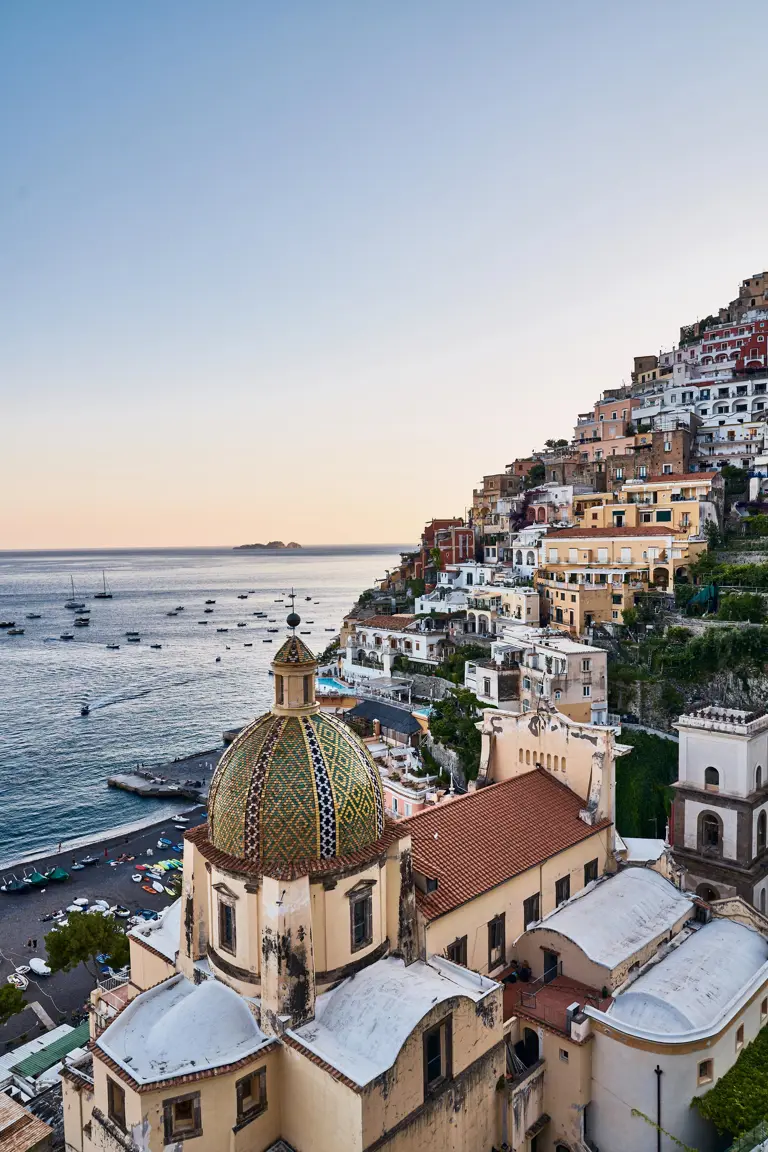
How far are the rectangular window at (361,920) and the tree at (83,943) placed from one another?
43.9ft

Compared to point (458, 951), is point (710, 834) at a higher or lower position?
lower

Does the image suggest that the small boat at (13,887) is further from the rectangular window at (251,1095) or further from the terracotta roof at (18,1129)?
the rectangular window at (251,1095)

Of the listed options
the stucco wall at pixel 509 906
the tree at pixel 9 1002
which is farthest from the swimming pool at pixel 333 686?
the stucco wall at pixel 509 906

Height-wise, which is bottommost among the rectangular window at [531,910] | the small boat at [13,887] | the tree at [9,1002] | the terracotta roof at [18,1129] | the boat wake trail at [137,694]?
the small boat at [13,887]

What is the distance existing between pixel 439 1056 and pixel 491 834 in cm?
515

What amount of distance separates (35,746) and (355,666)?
84.3 ft

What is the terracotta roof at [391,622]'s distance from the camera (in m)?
52.3

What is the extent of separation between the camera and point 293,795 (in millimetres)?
12352

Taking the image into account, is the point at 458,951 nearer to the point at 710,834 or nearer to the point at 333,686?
the point at 710,834

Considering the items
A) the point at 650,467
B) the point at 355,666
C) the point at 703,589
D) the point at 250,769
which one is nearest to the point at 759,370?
the point at 650,467

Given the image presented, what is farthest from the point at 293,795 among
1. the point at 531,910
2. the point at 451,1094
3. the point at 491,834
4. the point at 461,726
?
the point at 461,726

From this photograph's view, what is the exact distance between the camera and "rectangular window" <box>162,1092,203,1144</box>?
10.6 m

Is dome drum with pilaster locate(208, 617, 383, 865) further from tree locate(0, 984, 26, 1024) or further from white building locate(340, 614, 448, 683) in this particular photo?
white building locate(340, 614, 448, 683)

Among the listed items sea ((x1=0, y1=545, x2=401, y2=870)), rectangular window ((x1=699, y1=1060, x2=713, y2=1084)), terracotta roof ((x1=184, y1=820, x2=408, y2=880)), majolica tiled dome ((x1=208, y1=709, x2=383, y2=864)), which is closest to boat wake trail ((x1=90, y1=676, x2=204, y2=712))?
sea ((x1=0, y1=545, x2=401, y2=870))
